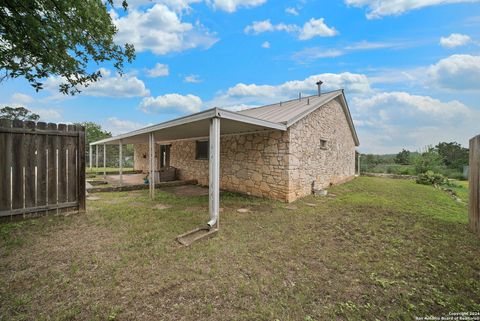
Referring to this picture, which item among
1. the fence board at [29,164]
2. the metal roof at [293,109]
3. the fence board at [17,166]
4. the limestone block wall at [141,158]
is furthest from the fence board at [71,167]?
the limestone block wall at [141,158]

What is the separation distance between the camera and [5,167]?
13.2 ft

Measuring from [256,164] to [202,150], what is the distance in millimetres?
4205

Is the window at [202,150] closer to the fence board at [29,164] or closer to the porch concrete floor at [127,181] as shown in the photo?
the porch concrete floor at [127,181]

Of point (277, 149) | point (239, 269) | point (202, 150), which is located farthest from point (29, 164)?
point (202, 150)

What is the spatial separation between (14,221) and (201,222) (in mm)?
3854

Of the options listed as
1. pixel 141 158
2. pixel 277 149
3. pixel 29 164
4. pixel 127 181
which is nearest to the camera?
pixel 29 164

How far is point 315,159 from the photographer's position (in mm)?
8617

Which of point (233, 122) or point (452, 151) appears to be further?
point (452, 151)

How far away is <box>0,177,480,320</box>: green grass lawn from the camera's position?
2.07 metres

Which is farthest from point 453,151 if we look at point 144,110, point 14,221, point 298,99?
point 14,221

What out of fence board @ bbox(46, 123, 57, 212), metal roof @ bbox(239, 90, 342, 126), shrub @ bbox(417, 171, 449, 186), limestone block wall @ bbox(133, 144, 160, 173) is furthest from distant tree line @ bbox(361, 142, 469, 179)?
fence board @ bbox(46, 123, 57, 212)

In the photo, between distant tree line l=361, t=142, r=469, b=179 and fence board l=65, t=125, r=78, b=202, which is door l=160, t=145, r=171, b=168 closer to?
fence board l=65, t=125, r=78, b=202

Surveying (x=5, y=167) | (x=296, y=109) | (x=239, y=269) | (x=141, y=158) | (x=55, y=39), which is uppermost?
(x=55, y=39)

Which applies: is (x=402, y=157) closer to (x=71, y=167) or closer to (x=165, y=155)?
(x=165, y=155)
